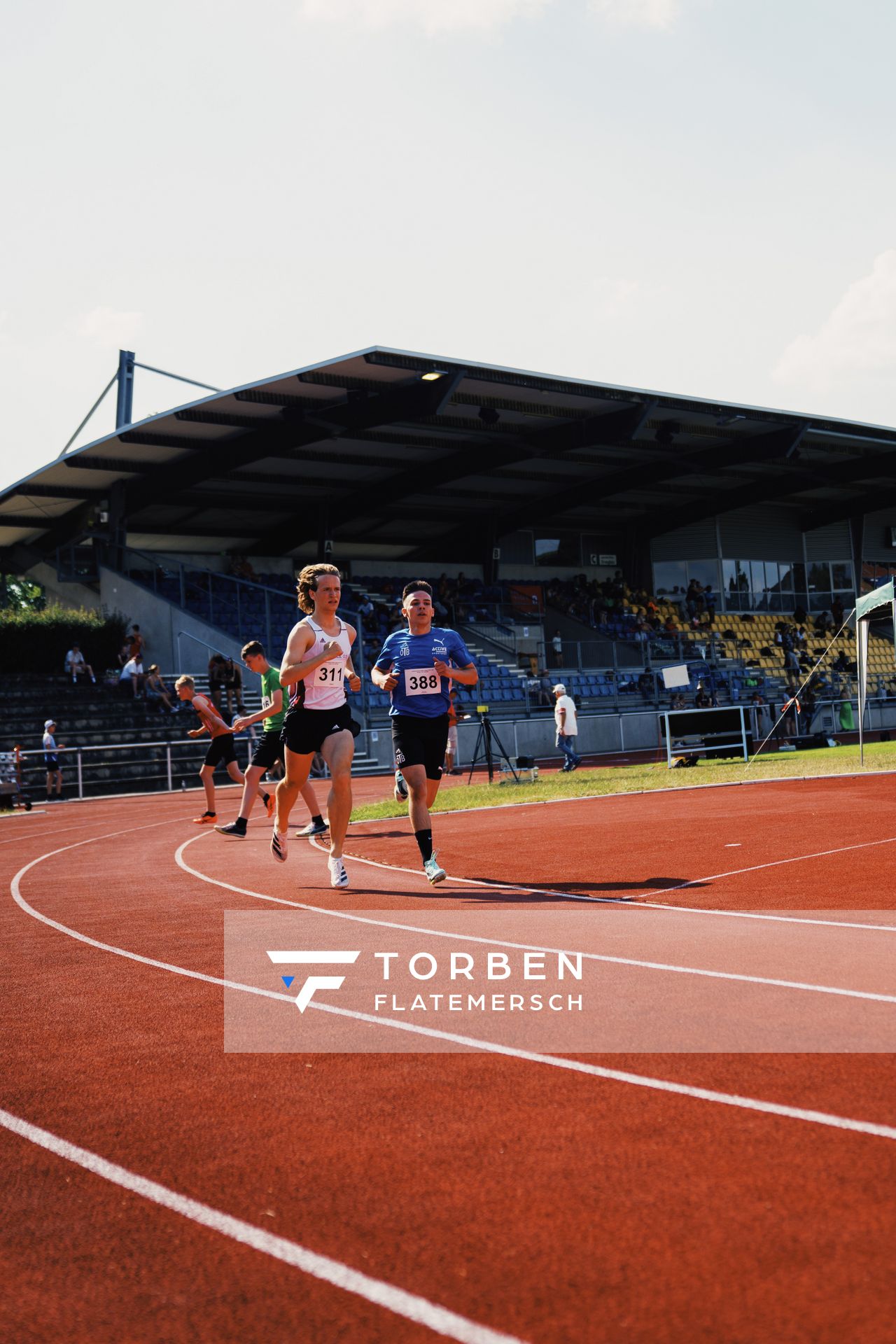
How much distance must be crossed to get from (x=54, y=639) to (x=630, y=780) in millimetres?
18948

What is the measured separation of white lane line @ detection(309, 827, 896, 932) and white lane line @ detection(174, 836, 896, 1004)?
1.27 m

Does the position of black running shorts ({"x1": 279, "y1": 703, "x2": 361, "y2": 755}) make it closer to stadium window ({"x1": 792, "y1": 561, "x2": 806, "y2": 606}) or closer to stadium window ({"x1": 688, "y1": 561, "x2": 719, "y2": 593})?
stadium window ({"x1": 688, "y1": 561, "x2": 719, "y2": 593})

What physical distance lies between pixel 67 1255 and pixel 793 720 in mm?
33242

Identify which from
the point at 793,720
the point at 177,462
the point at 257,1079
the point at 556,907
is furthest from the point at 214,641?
the point at 257,1079

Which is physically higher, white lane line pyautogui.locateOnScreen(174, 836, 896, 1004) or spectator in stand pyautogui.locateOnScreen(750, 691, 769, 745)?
spectator in stand pyautogui.locateOnScreen(750, 691, 769, 745)

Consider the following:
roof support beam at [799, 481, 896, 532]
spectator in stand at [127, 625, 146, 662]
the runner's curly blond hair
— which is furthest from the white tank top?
roof support beam at [799, 481, 896, 532]

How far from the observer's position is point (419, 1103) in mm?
4090

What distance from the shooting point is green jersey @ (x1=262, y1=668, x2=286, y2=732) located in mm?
12554

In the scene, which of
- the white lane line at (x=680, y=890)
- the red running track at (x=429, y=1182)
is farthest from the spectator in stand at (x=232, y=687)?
the red running track at (x=429, y=1182)

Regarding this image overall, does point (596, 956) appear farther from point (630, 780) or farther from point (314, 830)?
point (630, 780)

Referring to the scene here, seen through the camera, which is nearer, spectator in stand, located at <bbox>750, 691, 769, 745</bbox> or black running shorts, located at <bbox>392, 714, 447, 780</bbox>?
black running shorts, located at <bbox>392, 714, 447, 780</bbox>

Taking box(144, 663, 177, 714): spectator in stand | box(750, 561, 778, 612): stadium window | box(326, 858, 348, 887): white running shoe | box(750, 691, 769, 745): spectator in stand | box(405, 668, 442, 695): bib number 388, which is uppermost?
box(750, 561, 778, 612): stadium window

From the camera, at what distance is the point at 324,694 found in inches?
367

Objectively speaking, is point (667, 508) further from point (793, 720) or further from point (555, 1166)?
point (555, 1166)
